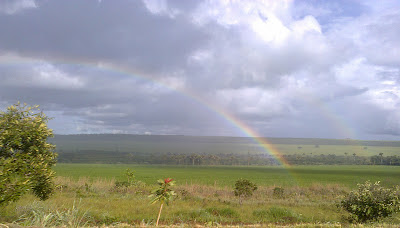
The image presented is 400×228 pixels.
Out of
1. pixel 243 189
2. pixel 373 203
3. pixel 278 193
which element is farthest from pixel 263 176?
pixel 373 203

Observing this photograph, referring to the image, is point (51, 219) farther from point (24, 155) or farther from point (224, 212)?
point (224, 212)

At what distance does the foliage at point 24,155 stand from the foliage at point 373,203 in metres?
11.2

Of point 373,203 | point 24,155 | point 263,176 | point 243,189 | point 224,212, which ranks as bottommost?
point 263,176

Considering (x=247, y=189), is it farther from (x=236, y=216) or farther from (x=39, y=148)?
(x=39, y=148)

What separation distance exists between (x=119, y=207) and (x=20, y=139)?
628 cm

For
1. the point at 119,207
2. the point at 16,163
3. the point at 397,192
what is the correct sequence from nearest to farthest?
the point at 16,163, the point at 397,192, the point at 119,207

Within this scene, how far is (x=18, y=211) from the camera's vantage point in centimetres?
958

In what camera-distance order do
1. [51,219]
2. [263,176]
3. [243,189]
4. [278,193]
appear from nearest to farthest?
[51,219] → [243,189] → [278,193] → [263,176]

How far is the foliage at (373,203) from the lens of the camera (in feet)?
32.9

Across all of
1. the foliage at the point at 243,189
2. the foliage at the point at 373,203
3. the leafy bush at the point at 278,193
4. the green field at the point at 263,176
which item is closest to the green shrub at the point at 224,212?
the foliage at the point at 373,203

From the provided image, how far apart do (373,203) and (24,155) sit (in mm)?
12290

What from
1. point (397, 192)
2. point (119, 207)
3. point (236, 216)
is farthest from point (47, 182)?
point (397, 192)

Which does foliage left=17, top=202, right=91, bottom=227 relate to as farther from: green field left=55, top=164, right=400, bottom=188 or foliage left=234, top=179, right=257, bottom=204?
green field left=55, top=164, right=400, bottom=188

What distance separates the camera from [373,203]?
10.4m
